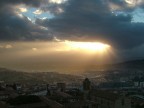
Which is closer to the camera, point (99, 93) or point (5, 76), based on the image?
point (99, 93)

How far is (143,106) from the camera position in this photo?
5809 centimetres

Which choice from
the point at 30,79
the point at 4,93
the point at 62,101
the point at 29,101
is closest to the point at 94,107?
the point at 62,101

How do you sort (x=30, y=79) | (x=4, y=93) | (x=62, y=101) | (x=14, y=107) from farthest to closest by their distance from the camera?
(x=30, y=79), (x=4, y=93), (x=62, y=101), (x=14, y=107)

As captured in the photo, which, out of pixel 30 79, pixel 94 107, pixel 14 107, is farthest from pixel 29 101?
pixel 30 79

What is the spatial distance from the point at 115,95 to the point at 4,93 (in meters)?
26.5

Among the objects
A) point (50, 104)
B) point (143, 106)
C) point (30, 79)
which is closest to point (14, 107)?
point (50, 104)

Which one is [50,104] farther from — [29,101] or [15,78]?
[15,78]

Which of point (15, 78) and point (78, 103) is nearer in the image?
point (78, 103)

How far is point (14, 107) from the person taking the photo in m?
48.7

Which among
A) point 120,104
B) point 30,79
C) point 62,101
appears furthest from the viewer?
point 30,79

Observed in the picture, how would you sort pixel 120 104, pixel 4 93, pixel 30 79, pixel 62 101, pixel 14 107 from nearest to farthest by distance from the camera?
1. pixel 14 107
2. pixel 120 104
3. pixel 62 101
4. pixel 4 93
5. pixel 30 79

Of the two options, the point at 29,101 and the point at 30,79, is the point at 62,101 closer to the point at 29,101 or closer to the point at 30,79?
the point at 29,101

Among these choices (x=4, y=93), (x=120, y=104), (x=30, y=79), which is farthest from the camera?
(x=30, y=79)

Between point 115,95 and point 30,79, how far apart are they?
4590 inches
